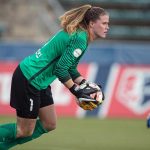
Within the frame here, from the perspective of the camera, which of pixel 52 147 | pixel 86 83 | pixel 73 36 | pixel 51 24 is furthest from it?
pixel 51 24

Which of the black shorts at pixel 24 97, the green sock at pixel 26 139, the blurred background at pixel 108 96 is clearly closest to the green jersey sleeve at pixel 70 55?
the black shorts at pixel 24 97

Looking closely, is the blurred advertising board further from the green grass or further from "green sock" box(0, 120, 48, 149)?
"green sock" box(0, 120, 48, 149)

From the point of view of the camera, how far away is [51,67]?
6.80m

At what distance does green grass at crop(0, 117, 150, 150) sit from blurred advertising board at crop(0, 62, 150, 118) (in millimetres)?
463

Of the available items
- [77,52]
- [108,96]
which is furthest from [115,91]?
[77,52]

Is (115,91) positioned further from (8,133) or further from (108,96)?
(8,133)

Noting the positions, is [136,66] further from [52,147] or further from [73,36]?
[73,36]

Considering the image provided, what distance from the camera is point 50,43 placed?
6.78 m

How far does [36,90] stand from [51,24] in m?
11.4

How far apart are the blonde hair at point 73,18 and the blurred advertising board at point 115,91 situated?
6547 millimetres

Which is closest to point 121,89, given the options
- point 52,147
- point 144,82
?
point 144,82

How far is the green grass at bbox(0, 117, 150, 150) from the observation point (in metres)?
8.88

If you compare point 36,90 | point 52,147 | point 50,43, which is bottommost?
point 52,147

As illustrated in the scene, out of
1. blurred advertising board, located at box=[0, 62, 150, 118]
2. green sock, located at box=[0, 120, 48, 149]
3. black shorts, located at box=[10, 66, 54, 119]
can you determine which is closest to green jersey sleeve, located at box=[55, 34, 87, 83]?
black shorts, located at box=[10, 66, 54, 119]
